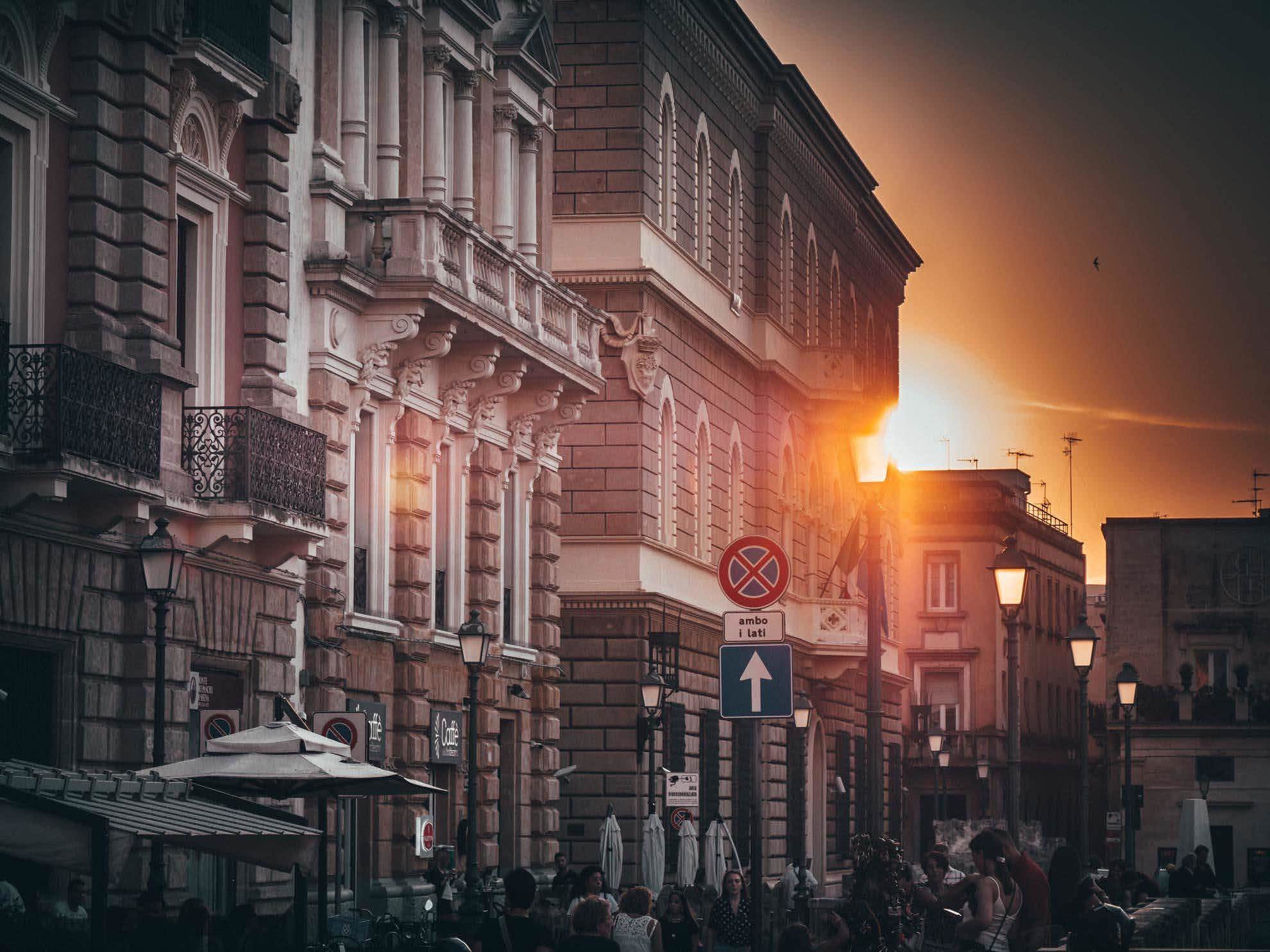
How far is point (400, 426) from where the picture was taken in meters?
32.8

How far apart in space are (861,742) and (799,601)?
31.8ft

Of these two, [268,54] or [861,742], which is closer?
[268,54]

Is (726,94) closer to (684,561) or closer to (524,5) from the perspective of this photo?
(684,561)

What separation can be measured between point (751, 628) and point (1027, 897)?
309 cm

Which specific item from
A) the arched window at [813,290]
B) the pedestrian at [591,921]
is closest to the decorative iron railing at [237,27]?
the pedestrian at [591,921]

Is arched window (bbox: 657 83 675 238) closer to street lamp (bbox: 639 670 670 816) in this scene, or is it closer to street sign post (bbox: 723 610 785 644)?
street lamp (bbox: 639 670 670 816)

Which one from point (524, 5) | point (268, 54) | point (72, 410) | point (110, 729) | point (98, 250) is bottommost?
point (110, 729)

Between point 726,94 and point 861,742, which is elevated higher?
A: point 726,94

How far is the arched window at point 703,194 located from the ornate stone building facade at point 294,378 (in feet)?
29.8

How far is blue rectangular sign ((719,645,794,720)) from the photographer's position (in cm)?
1892

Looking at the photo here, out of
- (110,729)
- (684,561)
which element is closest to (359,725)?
(110,729)

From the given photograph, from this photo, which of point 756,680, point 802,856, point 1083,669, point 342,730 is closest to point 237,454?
point 342,730

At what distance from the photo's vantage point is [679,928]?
23547 millimetres

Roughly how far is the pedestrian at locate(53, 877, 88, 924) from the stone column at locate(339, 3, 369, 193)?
36.9 ft
